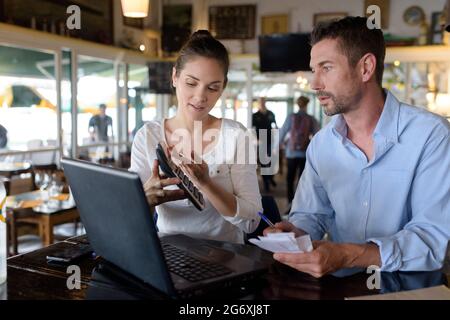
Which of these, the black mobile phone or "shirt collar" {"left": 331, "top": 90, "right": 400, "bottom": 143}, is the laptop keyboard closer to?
the black mobile phone

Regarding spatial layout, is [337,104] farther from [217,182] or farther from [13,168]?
[13,168]

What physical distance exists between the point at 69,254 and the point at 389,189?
105 centimetres

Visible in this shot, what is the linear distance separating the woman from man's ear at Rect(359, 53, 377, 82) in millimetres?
493

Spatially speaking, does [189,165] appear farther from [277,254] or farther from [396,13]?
[396,13]

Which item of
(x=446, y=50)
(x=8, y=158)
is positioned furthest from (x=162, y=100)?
(x=446, y=50)

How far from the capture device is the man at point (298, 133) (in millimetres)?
7020

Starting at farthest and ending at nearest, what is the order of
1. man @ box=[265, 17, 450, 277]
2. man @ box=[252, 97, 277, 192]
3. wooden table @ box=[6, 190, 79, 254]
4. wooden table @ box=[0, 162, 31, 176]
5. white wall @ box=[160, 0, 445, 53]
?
man @ box=[252, 97, 277, 192] → white wall @ box=[160, 0, 445, 53] → wooden table @ box=[0, 162, 31, 176] → wooden table @ box=[6, 190, 79, 254] → man @ box=[265, 17, 450, 277]

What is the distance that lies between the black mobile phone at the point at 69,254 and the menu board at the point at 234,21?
7538 millimetres

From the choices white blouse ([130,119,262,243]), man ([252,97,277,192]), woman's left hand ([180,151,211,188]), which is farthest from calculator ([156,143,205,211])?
man ([252,97,277,192])

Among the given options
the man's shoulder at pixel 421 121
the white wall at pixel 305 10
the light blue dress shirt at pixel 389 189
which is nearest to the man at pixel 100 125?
the white wall at pixel 305 10

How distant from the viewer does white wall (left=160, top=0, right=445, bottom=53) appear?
784cm

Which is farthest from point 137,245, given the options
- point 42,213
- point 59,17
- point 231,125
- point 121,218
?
point 59,17

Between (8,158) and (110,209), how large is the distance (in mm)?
5336

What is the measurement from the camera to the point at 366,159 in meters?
1.67
